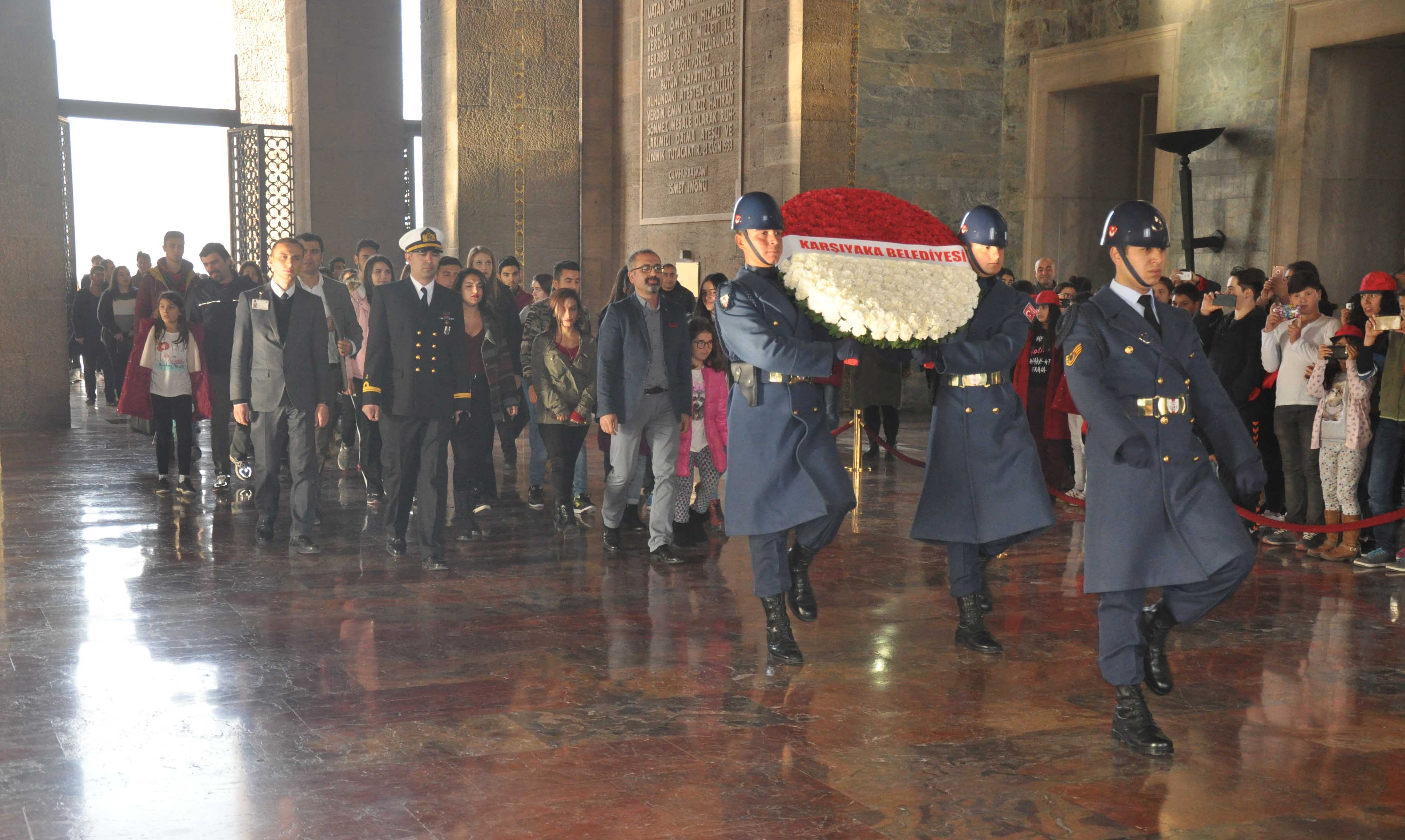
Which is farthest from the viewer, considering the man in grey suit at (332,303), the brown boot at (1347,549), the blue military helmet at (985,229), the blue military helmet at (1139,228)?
the man in grey suit at (332,303)

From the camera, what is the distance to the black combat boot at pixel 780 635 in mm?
5234

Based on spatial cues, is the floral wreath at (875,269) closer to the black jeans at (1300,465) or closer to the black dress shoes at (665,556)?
the black dress shoes at (665,556)

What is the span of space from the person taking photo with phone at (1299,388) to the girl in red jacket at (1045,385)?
6.06 feet

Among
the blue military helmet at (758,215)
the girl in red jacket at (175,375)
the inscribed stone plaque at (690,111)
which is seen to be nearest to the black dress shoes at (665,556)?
the blue military helmet at (758,215)

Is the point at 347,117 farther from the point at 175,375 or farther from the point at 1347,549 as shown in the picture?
the point at 1347,549

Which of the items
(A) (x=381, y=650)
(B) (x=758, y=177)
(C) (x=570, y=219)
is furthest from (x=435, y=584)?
(C) (x=570, y=219)

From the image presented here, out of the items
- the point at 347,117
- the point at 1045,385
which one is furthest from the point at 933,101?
the point at 347,117

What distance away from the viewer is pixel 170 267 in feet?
35.6

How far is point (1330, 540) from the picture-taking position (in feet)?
24.8

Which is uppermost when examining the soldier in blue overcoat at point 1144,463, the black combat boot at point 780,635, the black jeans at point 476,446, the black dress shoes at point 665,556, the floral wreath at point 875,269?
the floral wreath at point 875,269

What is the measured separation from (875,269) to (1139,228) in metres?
1.22

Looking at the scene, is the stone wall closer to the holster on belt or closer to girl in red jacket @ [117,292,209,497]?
girl in red jacket @ [117,292,209,497]

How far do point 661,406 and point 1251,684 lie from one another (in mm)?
3465

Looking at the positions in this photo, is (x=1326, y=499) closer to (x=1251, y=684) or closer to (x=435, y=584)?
(x=1251, y=684)
